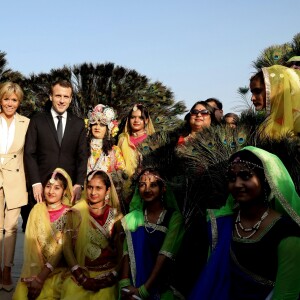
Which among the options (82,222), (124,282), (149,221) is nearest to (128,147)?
(82,222)

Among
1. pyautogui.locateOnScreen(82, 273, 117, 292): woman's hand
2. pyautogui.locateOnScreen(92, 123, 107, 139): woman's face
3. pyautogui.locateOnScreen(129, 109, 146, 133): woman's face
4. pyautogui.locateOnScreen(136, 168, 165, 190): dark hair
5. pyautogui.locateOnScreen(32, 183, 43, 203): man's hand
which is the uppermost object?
pyautogui.locateOnScreen(129, 109, 146, 133): woman's face

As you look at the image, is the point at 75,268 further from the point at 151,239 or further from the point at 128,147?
the point at 128,147

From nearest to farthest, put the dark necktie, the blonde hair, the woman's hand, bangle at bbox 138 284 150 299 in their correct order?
1. bangle at bbox 138 284 150 299
2. the woman's hand
3. the blonde hair
4. the dark necktie

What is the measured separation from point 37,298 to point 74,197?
38.4 inches

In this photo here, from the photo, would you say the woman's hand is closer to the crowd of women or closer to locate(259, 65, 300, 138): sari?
the crowd of women

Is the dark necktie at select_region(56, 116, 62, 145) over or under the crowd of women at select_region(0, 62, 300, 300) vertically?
over

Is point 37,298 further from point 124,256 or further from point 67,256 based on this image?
point 124,256

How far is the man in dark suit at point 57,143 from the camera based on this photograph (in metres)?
4.82

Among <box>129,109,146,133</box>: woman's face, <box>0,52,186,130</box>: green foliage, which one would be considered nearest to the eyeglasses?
<box>129,109,146,133</box>: woman's face

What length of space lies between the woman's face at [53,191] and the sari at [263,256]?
2011mm

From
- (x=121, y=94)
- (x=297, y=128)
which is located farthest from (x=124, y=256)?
(x=121, y=94)

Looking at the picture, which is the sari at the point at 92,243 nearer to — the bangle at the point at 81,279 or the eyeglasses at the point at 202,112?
the bangle at the point at 81,279

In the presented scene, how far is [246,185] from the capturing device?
2.73 metres

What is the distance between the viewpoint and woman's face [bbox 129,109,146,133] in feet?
18.1
